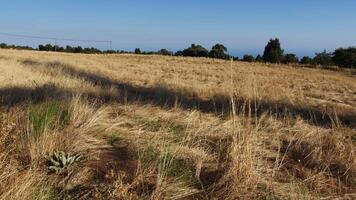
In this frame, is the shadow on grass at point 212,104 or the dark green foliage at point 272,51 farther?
the dark green foliage at point 272,51

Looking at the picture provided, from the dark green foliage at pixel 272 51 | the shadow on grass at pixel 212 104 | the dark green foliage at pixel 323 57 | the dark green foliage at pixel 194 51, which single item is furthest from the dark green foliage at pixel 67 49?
the shadow on grass at pixel 212 104

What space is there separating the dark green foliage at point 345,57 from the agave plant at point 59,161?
39.0m

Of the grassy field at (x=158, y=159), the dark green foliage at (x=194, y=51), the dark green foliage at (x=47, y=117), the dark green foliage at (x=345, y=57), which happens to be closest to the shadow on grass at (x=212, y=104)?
the grassy field at (x=158, y=159)

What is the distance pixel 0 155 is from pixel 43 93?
4.37 meters

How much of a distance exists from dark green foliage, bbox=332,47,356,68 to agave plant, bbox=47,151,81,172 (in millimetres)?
39028

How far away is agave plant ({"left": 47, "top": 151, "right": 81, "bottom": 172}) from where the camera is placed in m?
3.68

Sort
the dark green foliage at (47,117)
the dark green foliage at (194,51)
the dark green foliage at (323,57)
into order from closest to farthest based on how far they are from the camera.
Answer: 1. the dark green foliage at (47,117)
2. the dark green foliage at (323,57)
3. the dark green foliage at (194,51)

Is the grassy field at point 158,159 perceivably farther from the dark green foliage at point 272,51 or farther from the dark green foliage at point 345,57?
the dark green foliage at point 272,51

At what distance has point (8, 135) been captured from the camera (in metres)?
3.92

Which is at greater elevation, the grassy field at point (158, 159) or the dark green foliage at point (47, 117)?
the dark green foliage at point (47, 117)

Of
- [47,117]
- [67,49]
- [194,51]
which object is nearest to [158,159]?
[47,117]

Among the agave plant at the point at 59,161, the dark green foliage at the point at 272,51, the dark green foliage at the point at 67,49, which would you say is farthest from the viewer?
the dark green foliage at the point at 67,49

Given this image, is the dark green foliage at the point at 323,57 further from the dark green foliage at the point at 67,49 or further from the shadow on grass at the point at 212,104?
the shadow on grass at the point at 212,104

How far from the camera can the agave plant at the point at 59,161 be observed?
12.1 feet
